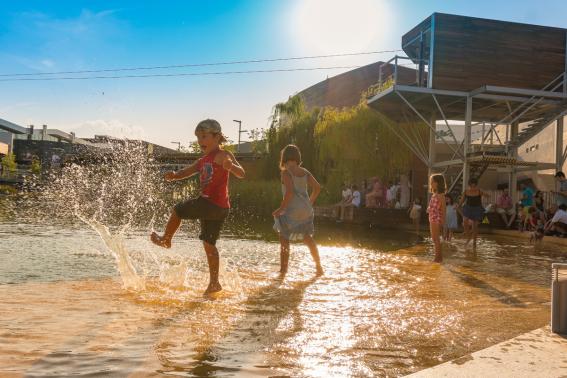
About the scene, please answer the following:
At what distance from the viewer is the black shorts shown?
18.1ft

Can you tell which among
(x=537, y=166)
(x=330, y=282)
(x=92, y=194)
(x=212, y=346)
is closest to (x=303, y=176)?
(x=330, y=282)

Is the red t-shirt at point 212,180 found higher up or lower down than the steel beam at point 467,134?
lower down

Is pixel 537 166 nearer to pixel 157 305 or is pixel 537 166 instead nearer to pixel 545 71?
pixel 545 71

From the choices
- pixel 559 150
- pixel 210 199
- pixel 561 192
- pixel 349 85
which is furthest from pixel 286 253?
pixel 349 85

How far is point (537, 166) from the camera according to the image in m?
22.7

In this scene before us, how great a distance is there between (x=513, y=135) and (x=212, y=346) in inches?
887

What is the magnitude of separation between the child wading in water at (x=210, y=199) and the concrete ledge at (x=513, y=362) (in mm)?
3034

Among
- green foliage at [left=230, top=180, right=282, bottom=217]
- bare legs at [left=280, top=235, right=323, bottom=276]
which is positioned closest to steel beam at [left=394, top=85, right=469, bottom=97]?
green foliage at [left=230, top=180, right=282, bottom=217]

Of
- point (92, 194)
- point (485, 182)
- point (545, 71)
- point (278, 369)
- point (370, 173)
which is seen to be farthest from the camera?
point (92, 194)

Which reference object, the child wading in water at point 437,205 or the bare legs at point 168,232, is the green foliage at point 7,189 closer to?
the child wading in water at point 437,205

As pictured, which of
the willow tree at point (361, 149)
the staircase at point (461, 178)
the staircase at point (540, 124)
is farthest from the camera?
the willow tree at point (361, 149)

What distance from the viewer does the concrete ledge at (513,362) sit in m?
2.87

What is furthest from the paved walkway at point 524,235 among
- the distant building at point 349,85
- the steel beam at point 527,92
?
the distant building at point 349,85

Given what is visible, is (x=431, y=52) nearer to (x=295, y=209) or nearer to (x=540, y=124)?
(x=540, y=124)
